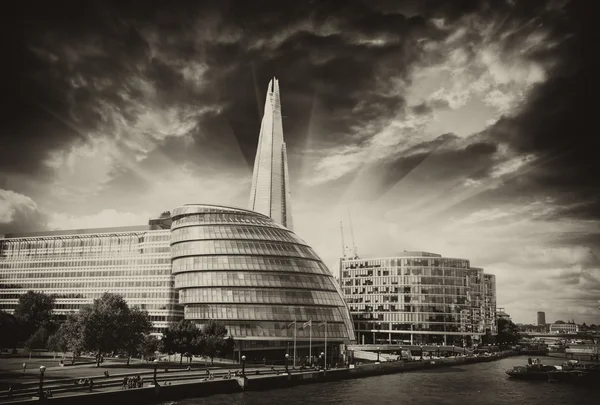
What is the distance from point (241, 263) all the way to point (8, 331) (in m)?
58.0

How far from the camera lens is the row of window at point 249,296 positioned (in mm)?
132875

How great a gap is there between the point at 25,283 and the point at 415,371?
124933 mm

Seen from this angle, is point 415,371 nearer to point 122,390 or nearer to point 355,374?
point 355,374

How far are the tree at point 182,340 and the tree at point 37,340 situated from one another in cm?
3432

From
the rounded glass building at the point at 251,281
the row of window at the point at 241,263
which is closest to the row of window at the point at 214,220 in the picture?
the rounded glass building at the point at 251,281

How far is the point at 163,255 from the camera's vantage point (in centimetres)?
15400

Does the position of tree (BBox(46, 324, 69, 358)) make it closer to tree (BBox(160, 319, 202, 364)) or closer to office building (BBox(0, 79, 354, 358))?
tree (BBox(160, 319, 202, 364))

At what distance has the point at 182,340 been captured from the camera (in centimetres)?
11469

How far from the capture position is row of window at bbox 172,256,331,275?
13700 centimetres

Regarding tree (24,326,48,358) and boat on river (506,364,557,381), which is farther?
boat on river (506,364,557,381)

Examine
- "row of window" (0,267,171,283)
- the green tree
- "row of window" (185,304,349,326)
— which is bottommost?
the green tree

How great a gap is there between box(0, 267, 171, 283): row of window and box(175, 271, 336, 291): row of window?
1516 centimetres

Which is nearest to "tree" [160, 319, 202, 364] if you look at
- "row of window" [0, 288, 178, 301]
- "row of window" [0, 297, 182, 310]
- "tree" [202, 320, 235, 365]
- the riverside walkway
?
"tree" [202, 320, 235, 365]

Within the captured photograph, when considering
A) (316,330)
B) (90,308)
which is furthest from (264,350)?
(90,308)
